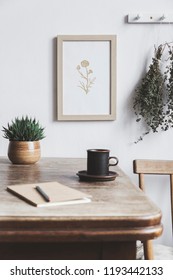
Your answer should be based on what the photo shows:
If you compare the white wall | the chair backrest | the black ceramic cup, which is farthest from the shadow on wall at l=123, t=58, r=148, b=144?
the black ceramic cup

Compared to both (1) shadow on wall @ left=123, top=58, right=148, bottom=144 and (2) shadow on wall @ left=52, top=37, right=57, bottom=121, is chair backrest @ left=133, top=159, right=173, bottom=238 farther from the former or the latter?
(2) shadow on wall @ left=52, top=37, right=57, bottom=121

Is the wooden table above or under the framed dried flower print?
under

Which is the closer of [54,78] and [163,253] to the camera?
[163,253]

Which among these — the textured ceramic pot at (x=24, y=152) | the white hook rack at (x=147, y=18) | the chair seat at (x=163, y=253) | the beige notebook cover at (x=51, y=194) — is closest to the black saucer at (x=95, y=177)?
the beige notebook cover at (x=51, y=194)

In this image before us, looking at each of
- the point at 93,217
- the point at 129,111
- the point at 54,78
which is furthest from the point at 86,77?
the point at 93,217

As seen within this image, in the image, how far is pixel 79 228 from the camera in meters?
0.95

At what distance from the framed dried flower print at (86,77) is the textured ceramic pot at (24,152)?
2.27ft

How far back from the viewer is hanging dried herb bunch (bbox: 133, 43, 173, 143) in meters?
2.43

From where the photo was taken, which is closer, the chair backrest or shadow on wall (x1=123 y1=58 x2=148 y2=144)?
the chair backrest

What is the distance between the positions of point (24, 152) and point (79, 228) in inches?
36.8

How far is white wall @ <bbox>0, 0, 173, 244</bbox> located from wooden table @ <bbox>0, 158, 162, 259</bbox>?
1.40 meters

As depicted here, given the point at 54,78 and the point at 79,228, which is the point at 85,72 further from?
the point at 79,228
